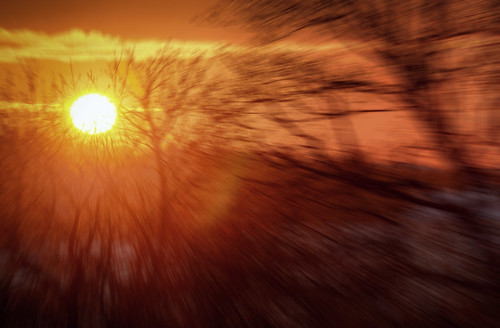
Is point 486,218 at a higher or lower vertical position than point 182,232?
higher

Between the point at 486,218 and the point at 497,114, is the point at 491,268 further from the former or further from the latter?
the point at 497,114

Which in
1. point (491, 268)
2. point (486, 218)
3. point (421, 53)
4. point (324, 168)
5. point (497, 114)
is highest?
point (421, 53)

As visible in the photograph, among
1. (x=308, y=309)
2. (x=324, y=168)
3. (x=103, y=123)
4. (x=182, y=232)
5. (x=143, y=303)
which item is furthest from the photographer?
(x=182, y=232)

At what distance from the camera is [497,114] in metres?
2.48

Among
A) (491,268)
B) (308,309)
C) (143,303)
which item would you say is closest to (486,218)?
(491,268)

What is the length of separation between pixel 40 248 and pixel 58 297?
2.57 metres

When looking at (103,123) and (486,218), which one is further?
(103,123)

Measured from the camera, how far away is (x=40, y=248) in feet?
26.8

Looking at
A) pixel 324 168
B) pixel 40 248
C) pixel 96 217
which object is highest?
pixel 324 168

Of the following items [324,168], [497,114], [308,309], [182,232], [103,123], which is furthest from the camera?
[182,232]

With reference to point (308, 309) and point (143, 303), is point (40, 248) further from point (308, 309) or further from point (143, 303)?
point (308, 309)

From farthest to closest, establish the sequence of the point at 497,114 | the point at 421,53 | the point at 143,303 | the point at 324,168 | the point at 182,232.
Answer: the point at 182,232
the point at 143,303
the point at 324,168
the point at 421,53
the point at 497,114

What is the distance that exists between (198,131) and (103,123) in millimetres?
3028

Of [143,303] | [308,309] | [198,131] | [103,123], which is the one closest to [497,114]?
[308,309]
